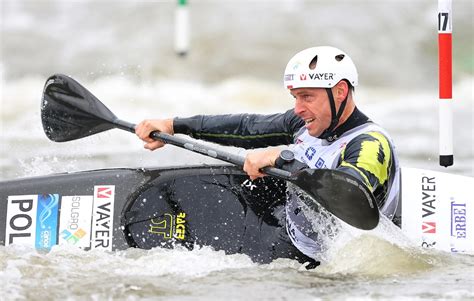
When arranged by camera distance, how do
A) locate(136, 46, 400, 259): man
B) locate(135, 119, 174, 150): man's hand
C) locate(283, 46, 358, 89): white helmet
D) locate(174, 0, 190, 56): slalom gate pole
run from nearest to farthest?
locate(136, 46, 400, 259): man < locate(283, 46, 358, 89): white helmet < locate(135, 119, 174, 150): man's hand < locate(174, 0, 190, 56): slalom gate pole

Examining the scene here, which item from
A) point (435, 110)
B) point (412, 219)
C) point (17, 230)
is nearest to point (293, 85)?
point (412, 219)

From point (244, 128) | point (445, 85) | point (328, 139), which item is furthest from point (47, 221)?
point (445, 85)

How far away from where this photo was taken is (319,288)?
14.1 ft

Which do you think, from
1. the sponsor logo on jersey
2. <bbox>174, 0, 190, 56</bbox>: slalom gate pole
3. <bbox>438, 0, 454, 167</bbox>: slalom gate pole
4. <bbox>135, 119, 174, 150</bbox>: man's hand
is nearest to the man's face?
<bbox>135, 119, 174, 150</bbox>: man's hand

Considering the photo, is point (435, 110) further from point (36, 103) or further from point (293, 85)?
point (293, 85)

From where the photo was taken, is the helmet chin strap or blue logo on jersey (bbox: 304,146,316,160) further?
blue logo on jersey (bbox: 304,146,316,160)

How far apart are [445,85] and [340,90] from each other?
109 centimetres

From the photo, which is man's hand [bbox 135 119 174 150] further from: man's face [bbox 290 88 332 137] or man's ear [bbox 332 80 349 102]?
man's ear [bbox 332 80 349 102]

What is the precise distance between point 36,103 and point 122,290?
870 cm

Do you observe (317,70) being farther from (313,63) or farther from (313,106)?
(313,106)

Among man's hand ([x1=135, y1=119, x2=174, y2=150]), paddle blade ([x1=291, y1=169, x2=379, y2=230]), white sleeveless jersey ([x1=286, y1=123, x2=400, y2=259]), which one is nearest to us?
paddle blade ([x1=291, y1=169, x2=379, y2=230])

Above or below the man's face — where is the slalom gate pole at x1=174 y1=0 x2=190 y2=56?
above

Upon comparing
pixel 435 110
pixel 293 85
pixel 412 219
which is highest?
pixel 435 110

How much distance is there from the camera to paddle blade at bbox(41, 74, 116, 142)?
557cm
